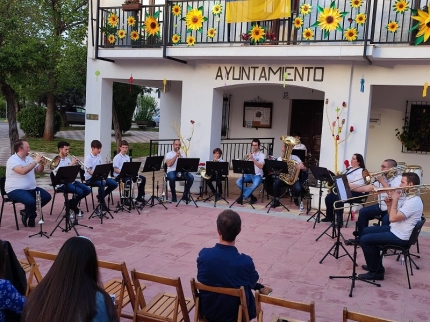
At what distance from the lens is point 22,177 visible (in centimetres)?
805

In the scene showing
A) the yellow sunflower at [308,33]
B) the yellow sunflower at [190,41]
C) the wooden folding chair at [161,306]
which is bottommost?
the wooden folding chair at [161,306]

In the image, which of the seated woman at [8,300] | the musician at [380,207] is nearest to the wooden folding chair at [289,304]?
the seated woman at [8,300]

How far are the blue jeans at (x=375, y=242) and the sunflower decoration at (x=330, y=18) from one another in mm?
5184

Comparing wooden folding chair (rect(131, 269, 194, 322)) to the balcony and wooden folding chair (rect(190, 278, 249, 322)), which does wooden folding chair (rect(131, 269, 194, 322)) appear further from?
the balcony

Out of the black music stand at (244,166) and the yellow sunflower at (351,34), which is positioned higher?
the yellow sunflower at (351,34)

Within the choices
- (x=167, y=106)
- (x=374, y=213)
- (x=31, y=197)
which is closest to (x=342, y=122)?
(x=374, y=213)

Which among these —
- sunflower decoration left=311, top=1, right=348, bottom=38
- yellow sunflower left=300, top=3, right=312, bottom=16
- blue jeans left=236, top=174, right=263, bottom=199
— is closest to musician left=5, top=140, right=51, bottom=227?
blue jeans left=236, top=174, right=263, bottom=199

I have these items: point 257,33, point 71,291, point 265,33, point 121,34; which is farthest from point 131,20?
point 71,291

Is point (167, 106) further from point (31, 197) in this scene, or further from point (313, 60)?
point (31, 197)

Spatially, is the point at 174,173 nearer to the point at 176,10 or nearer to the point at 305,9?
the point at 176,10

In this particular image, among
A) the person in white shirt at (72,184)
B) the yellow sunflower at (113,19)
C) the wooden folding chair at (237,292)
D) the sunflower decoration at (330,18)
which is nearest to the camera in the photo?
the wooden folding chair at (237,292)

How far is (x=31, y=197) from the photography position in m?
8.07

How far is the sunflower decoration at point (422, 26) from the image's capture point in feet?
29.3

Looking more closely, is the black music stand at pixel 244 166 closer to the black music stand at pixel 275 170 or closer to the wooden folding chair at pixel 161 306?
the black music stand at pixel 275 170
